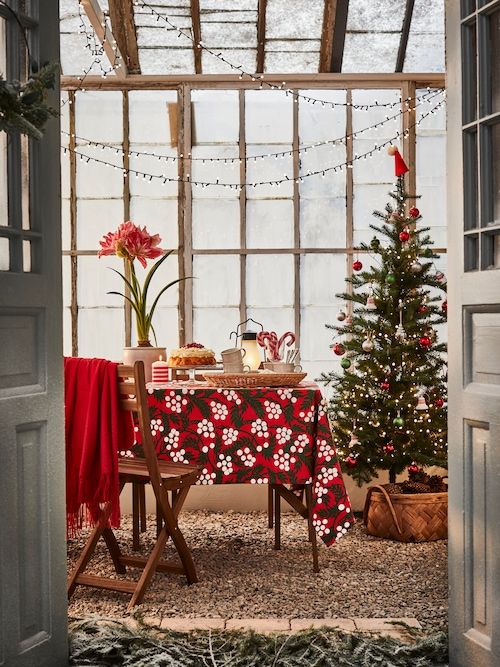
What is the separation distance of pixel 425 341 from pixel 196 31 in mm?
2647

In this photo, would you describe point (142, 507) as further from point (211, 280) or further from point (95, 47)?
point (95, 47)

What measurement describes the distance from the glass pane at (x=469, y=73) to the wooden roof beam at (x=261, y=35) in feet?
10.0

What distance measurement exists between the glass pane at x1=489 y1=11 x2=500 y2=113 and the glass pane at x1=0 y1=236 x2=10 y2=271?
1653 millimetres

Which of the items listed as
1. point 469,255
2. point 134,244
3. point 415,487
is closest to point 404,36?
point 134,244

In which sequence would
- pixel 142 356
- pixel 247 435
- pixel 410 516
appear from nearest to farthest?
pixel 247 435
pixel 142 356
pixel 410 516

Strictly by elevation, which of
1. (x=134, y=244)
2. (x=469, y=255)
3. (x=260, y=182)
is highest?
(x=260, y=182)

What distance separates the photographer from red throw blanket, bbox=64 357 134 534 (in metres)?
3.74

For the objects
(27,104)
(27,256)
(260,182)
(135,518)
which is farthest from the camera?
(260,182)

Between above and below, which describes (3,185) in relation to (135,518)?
above

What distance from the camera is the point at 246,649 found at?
3105mm

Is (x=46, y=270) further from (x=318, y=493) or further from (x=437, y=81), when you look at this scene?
(x=437, y=81)

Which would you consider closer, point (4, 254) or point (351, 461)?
point (4, 254)

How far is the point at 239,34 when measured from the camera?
5.88 m

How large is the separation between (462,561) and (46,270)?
1717 mm
